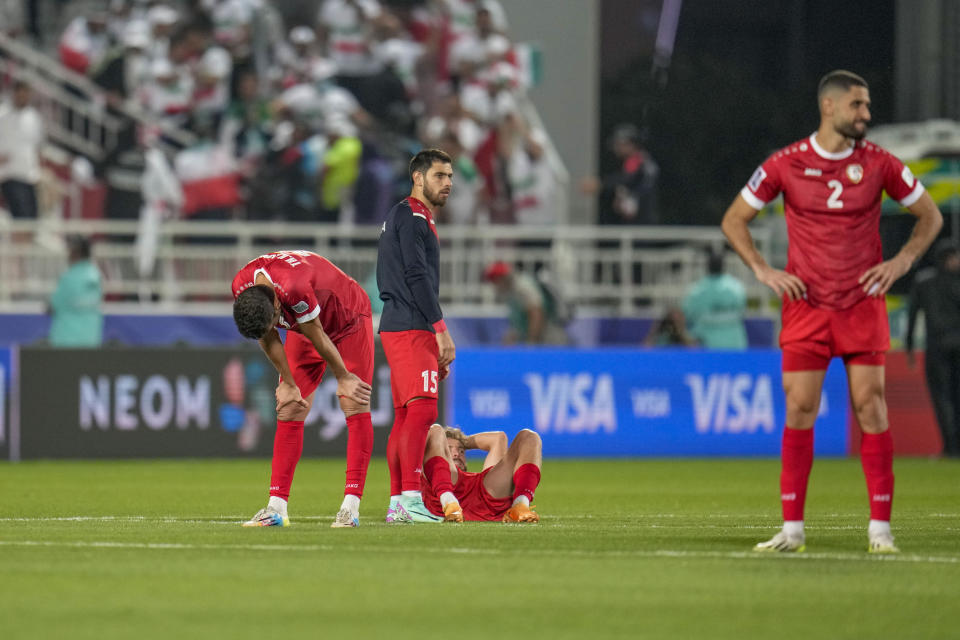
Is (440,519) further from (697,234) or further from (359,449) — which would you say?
(697,234)

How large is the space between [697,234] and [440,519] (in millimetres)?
13661

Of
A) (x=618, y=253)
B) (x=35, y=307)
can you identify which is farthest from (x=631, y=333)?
(x=35, y=307)

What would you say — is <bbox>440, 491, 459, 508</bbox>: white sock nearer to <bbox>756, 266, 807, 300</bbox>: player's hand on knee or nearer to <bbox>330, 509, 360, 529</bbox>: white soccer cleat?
<bbox>330, 509, 360, 529</bbox>: white soccer cleat

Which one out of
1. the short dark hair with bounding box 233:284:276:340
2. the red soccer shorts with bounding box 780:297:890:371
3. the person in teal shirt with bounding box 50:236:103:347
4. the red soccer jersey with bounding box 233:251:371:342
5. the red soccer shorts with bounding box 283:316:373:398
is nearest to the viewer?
the red soccer shorts with bounding box 780:297:890:371

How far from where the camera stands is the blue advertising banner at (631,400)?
71.3 feet

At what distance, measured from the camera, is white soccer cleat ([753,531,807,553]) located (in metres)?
9.13

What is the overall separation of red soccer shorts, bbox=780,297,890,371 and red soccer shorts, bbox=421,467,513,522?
9.49 feet

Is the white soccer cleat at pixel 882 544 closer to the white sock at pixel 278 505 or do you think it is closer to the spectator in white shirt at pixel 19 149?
the white sock at pixel 278 505

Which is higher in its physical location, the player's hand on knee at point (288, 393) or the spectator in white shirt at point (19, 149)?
the spectator in white shirt at point (19, 149)

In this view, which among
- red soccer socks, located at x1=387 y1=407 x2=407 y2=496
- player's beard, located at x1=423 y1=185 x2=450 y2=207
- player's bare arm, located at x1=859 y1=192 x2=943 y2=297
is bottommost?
red soccer socks, located at x1=387 y1=407 x2=407 y2=496

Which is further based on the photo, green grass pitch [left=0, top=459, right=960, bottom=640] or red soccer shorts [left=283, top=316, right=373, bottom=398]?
red soccer shorts [left=283, top=316, right=373, bottom=398]

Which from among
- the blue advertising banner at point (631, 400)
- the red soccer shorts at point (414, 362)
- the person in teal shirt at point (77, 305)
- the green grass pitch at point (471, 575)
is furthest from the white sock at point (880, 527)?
the person in teal shirt at point (77, 305)

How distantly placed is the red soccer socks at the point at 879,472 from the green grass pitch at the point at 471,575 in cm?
25

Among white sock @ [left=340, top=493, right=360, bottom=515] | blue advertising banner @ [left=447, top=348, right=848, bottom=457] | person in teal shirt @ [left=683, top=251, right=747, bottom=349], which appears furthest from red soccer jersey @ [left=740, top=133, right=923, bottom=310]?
person in teal shirt @ [left=683, top=251, right=747, bottom=349]
